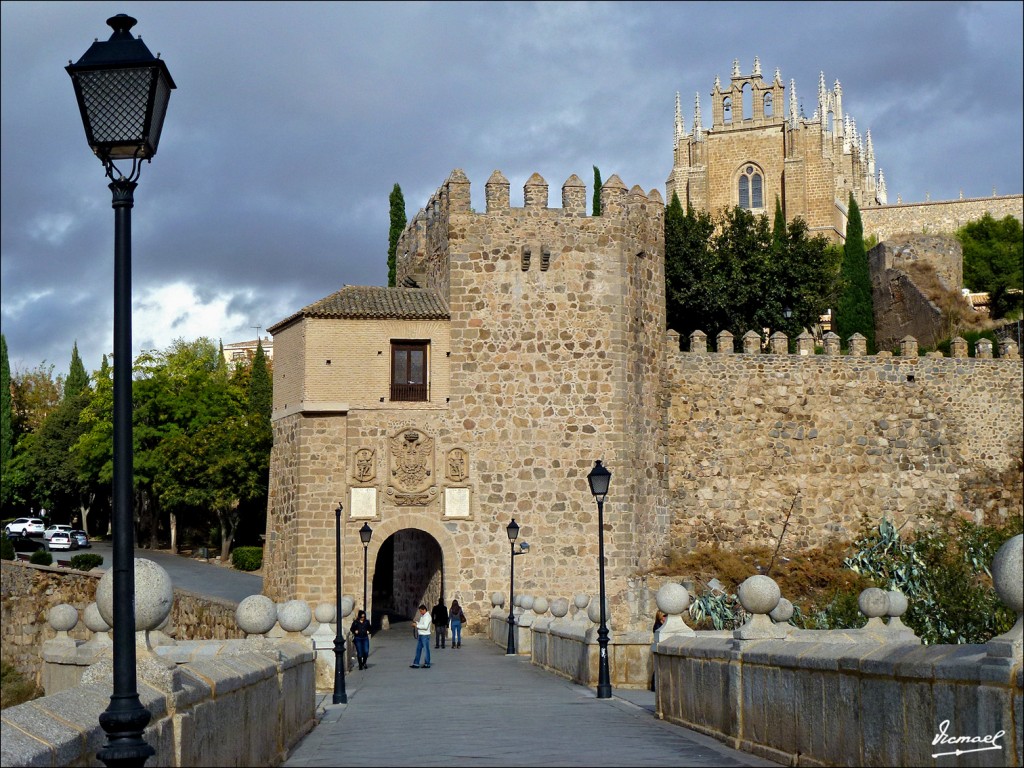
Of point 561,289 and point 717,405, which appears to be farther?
point 717,405

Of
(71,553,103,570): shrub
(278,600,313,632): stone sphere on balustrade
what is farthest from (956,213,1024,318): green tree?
(278,600,313,632): stone sphere on balustrade

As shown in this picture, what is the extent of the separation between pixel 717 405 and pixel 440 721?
71.6 ft

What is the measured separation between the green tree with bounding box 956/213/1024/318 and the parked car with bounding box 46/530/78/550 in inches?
1425

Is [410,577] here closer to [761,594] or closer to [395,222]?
[395,222]

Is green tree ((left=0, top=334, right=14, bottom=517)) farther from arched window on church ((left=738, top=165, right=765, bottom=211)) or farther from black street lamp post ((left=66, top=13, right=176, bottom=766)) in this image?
black street lamp post ((left=66, top=13, right=176, bottom=766))

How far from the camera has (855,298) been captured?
163 feet

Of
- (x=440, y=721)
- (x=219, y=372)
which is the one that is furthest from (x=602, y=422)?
(x=219, y=372)

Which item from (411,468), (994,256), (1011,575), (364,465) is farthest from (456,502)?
(994,256)

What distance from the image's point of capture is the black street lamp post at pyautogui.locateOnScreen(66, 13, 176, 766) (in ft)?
20.6

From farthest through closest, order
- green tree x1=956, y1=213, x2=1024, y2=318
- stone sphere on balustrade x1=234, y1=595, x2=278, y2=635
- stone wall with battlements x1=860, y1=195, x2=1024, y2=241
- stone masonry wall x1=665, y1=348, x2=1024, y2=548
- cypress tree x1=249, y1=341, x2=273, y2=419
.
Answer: stone wall with battlements x1=860, y1=195, x2=1024, y2=241 < cypress tree x1=249, y1=341, x2=273, y2=419 < green tree x1=956, y1=213, x2=1024, y2=318 < stone masonry wall x1=665, y1=348, x2=1024, y2=548 < stone sphere on balustrade x1=234, y1=595, x2=278, y2=635

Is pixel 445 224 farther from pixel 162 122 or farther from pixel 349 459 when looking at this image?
Answer: pixel 162 122

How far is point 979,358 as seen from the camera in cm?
3662

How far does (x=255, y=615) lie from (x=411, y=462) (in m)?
17.9

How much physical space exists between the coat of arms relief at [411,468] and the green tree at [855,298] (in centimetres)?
2247
